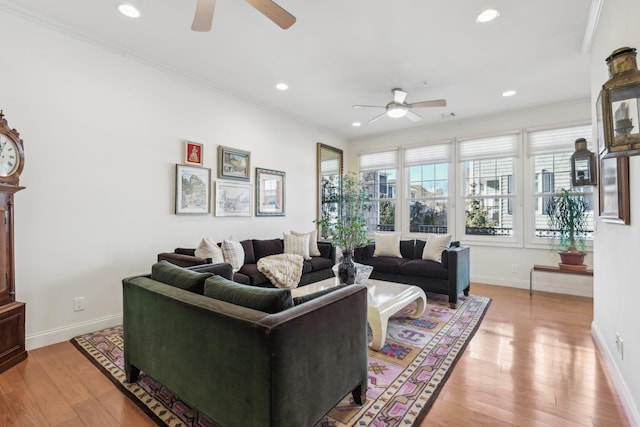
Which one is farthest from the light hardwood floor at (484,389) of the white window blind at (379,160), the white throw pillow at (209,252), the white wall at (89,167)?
the white window blind at (379,160)

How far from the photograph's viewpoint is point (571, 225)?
4484 mm

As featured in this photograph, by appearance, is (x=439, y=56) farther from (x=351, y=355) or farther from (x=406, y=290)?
(x=351, y=355)

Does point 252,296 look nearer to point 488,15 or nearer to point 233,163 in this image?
point 488,15

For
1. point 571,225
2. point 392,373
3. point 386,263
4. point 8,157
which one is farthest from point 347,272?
point 571,225

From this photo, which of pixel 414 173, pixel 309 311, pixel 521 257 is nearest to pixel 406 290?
pixel 309 311

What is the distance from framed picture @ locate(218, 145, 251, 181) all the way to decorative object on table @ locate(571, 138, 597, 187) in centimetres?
412

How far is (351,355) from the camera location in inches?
71.2

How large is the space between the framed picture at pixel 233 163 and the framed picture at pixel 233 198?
12 centimetres

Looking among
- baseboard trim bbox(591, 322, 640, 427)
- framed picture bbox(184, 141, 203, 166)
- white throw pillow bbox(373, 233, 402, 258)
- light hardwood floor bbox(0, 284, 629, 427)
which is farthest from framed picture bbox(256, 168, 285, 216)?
baseboard trim bbox(591, 322, 640, 427)

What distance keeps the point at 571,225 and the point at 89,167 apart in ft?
20.2

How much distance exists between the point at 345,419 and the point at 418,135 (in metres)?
5.44

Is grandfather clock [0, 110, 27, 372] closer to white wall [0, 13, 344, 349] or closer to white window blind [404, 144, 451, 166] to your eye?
white wall [0, 13, 344, 349]

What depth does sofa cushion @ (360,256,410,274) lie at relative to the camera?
14.6 ft

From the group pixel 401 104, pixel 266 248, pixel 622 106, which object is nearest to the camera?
pixel 622 106
